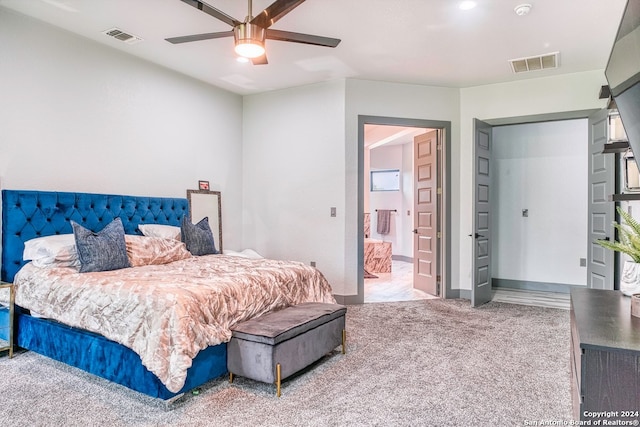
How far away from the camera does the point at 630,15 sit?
1.23m

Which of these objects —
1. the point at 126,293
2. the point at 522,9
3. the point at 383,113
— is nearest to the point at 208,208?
the point at 383,113

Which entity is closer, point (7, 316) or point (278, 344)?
point (278, 344)

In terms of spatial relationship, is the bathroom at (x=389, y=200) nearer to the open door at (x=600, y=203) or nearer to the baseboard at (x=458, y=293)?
the baseboard at (x=458, y=293)

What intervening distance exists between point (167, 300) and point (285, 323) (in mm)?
783

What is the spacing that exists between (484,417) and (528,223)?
448 cm

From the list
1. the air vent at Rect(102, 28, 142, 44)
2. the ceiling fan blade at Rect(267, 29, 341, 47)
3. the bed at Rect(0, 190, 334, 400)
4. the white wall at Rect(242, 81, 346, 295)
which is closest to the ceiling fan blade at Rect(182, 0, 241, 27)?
the ceiling fan blade at Rect(267, 29, 341, 47)

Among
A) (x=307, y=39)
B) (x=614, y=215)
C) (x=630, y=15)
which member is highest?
(x=307, y=39)

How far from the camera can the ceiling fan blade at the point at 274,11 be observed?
241 centimetres

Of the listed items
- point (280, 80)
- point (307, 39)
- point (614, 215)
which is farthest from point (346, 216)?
point (614, 215)

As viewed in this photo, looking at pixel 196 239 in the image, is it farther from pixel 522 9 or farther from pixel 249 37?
pixel 522 9

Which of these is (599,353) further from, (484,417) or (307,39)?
(307,39)

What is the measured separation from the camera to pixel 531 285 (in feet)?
19.2

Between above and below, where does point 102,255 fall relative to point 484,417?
above

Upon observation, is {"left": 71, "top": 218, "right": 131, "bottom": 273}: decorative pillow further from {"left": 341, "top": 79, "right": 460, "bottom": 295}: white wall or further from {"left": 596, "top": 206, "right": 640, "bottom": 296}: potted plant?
{"left": 596, "top": 206, "right": 640, "bottom": 296}: potted plant
